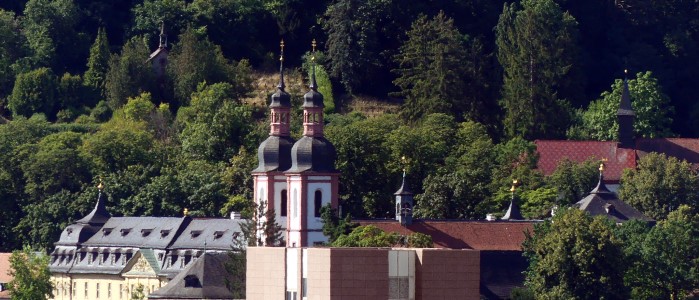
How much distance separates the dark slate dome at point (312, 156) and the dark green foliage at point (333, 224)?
6.60 ft

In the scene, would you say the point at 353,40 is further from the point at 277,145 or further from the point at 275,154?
the point at 275,154

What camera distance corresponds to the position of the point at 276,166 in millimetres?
119188

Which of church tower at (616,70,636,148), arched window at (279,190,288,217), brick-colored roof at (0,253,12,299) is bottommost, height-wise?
brick-colored roof at (0,253,12,299)

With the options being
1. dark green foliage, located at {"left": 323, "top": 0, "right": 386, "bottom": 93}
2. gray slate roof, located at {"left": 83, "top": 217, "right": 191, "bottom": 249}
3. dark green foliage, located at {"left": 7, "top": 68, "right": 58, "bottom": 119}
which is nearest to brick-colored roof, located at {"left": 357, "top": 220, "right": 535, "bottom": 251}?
gray slate roof, located at {"left": 83, "top": 217, "right": 191, "bottom": 249}

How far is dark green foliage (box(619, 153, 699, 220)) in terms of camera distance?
12225 cm

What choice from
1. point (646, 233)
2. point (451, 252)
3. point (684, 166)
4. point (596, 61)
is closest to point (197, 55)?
point (596, 61)

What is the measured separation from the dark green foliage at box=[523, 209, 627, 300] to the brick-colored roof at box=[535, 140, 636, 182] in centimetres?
2736

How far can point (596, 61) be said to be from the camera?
149m

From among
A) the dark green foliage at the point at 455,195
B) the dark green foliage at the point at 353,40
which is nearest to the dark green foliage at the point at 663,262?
the dark green foliage at the point at 455,195

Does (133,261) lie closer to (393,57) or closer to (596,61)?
(393,57)

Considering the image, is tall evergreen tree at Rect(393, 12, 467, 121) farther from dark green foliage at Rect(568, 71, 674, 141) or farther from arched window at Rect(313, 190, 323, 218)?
arched window at Rect(313, 190, 323, 218)

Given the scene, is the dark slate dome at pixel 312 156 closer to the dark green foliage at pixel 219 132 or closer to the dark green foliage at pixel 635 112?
the dark green foliage at pixel 219 132

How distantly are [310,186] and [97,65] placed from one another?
33.7 meters

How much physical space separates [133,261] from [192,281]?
31.6ft
